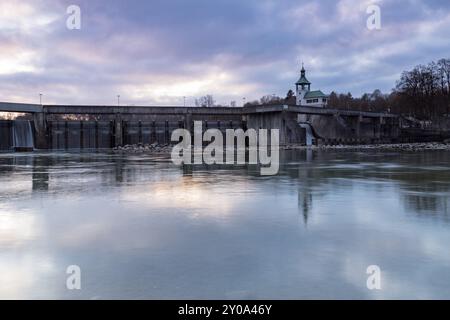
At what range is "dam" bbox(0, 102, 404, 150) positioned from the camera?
6950cm

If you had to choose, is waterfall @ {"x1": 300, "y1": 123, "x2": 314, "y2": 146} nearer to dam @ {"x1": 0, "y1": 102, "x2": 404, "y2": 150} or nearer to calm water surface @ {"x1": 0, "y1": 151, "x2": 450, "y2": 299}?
dam @ {"x1": 0, "y1": 102, "x2": 404, "y2": 150}

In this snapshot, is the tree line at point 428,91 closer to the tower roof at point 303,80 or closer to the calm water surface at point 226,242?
the tower roof at point 303,80

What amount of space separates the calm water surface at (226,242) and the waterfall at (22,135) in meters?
56.8

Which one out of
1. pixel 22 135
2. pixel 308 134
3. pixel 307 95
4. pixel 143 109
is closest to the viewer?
pixel 22 135

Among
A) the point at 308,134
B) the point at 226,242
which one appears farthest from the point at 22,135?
the point at 226,242

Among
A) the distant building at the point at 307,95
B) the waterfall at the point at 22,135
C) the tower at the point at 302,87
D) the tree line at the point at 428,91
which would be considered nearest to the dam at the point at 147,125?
the waterfall at the point at 22,135

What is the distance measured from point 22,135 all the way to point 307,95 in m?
95.9

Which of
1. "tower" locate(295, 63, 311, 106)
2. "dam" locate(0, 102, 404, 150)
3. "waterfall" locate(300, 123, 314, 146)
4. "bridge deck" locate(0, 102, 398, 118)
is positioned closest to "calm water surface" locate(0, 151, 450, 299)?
"bridge deck" locate(0, 102, 398, 118)

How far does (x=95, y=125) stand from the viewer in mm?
76438

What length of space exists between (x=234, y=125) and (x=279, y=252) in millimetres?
79519

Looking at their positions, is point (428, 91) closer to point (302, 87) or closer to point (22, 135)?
point (302, 87)

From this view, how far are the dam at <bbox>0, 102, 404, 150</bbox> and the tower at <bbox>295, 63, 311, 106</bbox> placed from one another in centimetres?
4619

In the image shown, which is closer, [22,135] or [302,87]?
[22,135]

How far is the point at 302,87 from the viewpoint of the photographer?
146 metres
